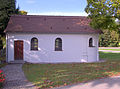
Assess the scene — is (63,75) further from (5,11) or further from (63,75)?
(5,11)

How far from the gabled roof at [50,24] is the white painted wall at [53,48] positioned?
58cm

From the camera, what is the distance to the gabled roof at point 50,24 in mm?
19688

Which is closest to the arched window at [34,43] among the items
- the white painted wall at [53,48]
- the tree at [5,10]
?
the white painted wall at [53,48]

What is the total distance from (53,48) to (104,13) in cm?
731

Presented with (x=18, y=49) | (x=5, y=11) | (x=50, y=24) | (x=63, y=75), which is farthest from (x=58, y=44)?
(x=5, y=11)

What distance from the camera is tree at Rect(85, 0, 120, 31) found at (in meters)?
14.7

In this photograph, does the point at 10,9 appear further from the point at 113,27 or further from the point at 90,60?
the point at 113,27

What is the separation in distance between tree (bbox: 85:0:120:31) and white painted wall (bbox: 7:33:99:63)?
4246mm

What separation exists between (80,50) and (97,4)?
6.56 meters

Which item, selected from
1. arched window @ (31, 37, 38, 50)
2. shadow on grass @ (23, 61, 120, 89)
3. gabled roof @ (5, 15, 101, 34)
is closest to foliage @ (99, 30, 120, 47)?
gabled roof @ (5, 15, 101, 34)

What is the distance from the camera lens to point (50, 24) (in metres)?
20.8

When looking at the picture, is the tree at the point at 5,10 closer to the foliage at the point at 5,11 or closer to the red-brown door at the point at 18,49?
the foliage at the point at 5,11

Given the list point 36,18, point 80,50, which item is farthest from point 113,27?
point 36,18

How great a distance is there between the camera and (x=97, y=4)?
15.1m
